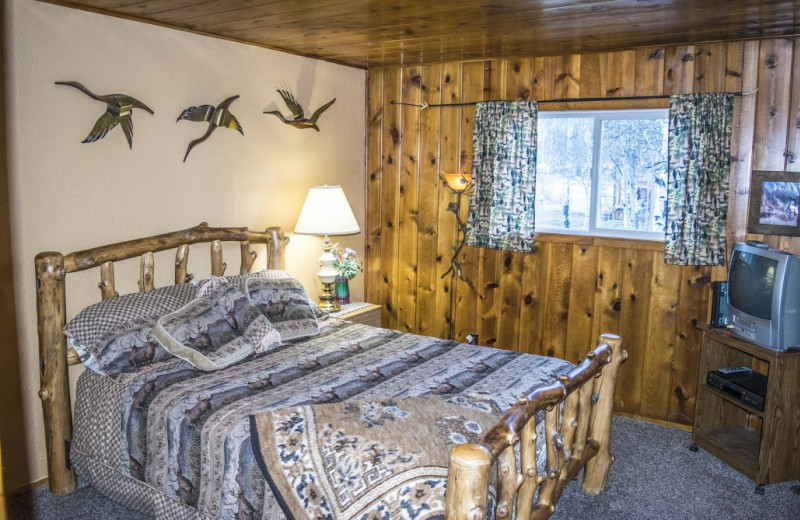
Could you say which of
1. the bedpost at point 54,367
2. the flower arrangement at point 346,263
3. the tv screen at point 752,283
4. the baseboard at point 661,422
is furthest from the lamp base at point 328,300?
the tv screen at point 752,283

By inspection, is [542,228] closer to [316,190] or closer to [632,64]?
[632,64]

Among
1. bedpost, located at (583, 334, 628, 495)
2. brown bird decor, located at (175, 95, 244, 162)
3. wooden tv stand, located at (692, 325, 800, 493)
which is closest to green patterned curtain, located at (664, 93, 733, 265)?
wooden tv stand, located at (692, 325, 800, 493)

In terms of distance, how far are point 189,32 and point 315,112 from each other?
1103 millimetres

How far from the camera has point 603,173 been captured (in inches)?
169

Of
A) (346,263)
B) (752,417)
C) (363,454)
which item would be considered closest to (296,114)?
(346,263)

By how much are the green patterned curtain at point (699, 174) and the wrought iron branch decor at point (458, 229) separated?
1340 millimetres

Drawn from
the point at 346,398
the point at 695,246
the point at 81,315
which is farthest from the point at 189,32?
the point at 695,246

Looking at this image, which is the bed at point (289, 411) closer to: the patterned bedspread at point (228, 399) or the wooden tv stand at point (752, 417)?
the patterned bedspread at point (228, 399)

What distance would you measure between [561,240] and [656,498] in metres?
1.76

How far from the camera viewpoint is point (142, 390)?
276cm

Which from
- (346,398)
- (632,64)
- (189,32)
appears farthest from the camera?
(632,64)

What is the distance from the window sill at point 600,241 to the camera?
408 centimetres

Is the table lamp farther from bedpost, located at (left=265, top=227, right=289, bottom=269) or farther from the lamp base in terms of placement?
bedpost, located at (left=265, top=227, right=289, bottom=269)

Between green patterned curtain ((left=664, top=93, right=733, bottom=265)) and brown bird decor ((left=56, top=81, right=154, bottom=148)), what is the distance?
3013mm
